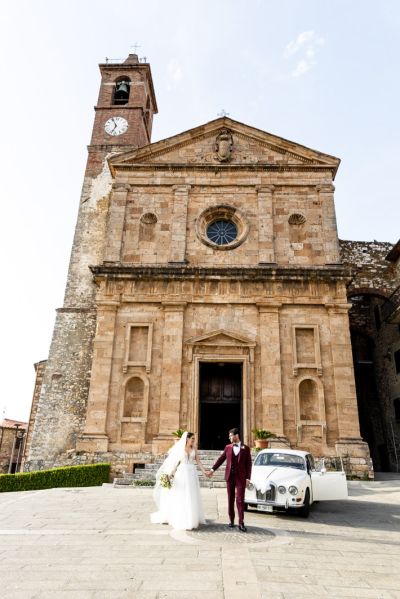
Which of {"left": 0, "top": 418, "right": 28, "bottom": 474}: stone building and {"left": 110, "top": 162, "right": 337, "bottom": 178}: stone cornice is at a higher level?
{"left": 110, "top": 162, "right": 337, "bottom": 178}: stone cornice

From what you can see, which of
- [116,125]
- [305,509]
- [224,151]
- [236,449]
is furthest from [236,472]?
[116,125]

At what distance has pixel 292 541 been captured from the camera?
6621 millimetres

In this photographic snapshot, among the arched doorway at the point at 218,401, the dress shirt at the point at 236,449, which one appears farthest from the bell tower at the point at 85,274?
the dress shirt at the point at 236,449

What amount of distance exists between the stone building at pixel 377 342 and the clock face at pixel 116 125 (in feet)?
50.7

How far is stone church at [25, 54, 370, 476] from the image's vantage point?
17.2 metres

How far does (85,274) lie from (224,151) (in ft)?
30.6

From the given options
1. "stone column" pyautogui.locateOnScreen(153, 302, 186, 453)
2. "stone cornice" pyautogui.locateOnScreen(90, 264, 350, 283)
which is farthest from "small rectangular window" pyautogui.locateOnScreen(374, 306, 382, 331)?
"stone column" pyautogui.locateOnScreen(153, 302, 186, 453)

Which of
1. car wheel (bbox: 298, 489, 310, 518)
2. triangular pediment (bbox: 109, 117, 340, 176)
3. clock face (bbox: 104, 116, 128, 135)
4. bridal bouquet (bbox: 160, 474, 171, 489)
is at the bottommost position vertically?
car wheel (bbox: 298, 489, 310, 518)

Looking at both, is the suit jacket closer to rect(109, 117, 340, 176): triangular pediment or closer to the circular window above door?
the circular window above door

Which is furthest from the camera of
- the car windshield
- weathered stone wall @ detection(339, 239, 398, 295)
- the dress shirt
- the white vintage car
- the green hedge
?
weathered stone wall @ detection(339, 239, 398, 295)

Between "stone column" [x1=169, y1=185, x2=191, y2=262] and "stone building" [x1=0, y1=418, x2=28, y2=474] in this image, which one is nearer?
"stone column" [x1=169, y1=185, x2=191, y2=262]

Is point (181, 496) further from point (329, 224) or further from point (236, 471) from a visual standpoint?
point (329, 224)

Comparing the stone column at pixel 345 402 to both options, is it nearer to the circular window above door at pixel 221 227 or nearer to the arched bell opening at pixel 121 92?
the circular window above door at pixel 221 227

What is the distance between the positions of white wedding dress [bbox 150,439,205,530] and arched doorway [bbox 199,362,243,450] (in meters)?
10.3
